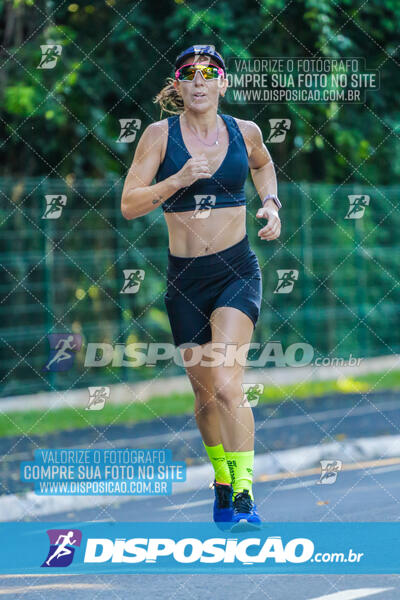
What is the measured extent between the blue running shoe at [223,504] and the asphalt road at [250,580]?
1.36ft

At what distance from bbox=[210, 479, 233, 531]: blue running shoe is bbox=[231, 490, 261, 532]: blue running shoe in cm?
13

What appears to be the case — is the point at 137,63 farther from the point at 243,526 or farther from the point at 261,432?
the point at 243,526

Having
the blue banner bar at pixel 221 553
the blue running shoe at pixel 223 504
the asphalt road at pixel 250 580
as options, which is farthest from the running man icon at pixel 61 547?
the blue running shoe at pixel 223 504

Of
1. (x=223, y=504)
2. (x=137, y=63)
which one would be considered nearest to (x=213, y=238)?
(x=223, y=504)

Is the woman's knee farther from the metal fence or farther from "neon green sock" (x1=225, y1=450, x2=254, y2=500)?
the metal fence

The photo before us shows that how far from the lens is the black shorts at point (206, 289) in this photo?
21.5 feet

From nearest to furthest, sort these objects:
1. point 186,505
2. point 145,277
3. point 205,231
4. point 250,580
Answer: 1. point 250,580
2. point 205,231
3. point 186,505
4. point 145,277

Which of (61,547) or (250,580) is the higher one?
(61,547)

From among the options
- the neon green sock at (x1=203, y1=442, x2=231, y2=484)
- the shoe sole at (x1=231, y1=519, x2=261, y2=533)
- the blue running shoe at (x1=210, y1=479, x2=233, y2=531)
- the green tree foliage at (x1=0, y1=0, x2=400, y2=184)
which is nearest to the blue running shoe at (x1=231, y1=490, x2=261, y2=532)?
the shoe sole at (x1=231, y1=519, x2=261, y2=533)

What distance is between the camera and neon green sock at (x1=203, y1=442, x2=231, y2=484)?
6.68 metres

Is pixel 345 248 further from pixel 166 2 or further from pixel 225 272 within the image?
pixel 225 272

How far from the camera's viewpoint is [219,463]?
266 inches

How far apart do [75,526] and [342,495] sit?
1712 millimetres

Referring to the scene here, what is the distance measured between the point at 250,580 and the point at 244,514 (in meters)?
0.35
